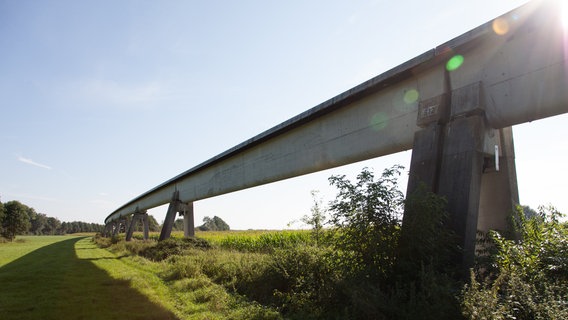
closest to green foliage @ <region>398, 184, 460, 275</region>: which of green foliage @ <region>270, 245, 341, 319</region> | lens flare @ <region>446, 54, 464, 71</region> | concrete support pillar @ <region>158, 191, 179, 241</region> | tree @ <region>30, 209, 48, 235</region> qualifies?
green foliage @ <region>270, 245, 341, 319</region>

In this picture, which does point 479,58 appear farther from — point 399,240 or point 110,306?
point 110,306

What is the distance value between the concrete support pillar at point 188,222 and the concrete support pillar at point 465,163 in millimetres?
17623

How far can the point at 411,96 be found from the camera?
7375 mm

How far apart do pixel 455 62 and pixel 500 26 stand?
1012mm

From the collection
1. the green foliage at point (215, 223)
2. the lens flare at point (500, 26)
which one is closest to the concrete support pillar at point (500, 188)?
the lens flare at point (500, 26)

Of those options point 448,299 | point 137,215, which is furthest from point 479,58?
point 137,215

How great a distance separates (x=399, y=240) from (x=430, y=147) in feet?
7.14

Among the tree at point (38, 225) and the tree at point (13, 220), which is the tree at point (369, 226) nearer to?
the tree at point (13, 220)

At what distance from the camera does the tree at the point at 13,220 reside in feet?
210

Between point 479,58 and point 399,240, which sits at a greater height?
point 479,58

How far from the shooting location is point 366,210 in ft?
18.4

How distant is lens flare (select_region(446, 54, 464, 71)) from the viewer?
6551mm

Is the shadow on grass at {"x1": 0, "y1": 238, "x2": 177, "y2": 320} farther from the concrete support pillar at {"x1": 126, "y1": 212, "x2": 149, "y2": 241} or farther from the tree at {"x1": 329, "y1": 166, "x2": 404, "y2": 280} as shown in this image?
the concrete support pillar at {"x1": 126, "y1": 212, "x2": 149, "y2": 241}

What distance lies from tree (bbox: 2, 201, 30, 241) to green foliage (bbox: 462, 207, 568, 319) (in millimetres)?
80076
